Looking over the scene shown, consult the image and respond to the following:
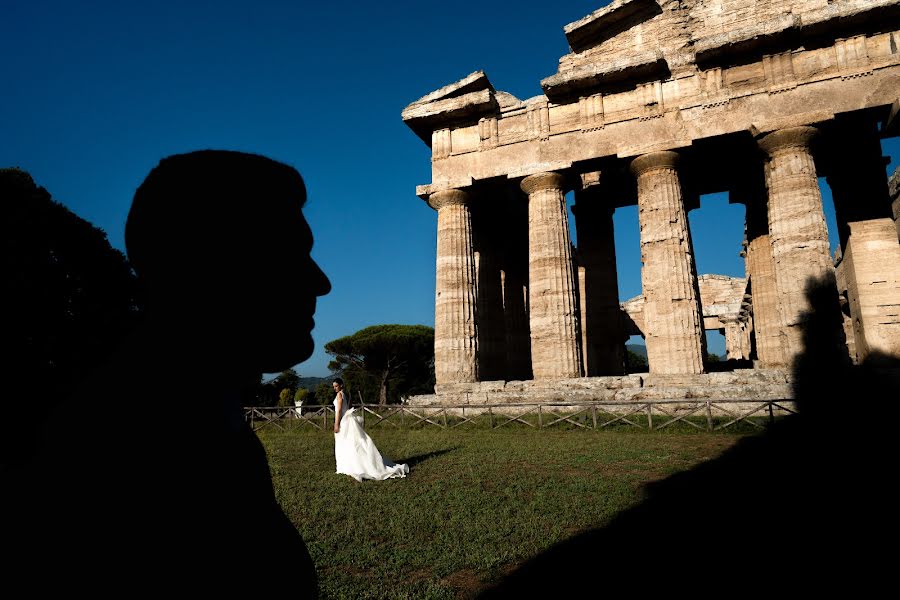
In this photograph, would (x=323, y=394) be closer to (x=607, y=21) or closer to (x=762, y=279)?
(x=762, y=279)

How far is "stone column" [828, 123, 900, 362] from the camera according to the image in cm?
1622

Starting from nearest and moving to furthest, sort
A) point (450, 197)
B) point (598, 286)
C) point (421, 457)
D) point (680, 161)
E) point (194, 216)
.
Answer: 1. point (194, 216)
2. point (421, 457)
3. point (680, 161)
4. point (450, 197)
5. point (598, 286)

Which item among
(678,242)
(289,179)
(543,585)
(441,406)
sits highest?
(678,242)

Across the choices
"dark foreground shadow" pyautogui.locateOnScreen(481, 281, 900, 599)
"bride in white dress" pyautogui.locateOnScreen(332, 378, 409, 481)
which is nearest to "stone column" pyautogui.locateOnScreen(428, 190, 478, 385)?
"bride in white dress" pyautogui.locateOnScreen(332, 378, 409, 481)

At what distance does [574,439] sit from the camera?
1162cm

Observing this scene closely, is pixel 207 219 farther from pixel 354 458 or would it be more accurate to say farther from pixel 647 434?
pixel 647 434

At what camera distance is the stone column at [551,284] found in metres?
16.8

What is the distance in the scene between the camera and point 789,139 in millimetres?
15438

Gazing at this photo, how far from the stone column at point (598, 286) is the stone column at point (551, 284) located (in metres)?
3.88

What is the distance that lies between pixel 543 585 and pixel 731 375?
12613 millimetres

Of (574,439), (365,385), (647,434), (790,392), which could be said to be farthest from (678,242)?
(365,385)

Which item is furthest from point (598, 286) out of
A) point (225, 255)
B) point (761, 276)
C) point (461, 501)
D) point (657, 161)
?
point (225, 255)

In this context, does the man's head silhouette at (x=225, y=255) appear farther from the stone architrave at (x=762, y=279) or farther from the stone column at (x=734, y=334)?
the stone column at (x=734, y=334)

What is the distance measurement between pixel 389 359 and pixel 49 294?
110 feet
